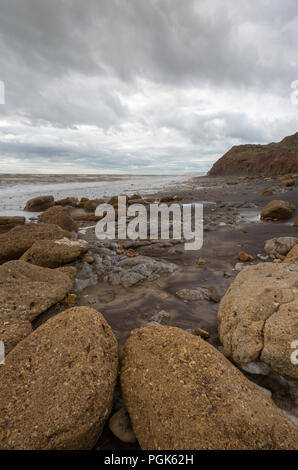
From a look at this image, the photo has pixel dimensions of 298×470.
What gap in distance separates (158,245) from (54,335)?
4368 mm

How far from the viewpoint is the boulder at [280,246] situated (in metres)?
5.02

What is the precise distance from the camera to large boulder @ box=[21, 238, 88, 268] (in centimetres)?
461

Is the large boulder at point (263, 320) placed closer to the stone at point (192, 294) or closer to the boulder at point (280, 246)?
the stone at point (192, 294)

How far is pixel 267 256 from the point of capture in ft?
16.6

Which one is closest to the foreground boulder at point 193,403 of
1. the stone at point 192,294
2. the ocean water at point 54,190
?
the stone at point 192,294

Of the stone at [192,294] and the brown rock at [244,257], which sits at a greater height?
the brown rock at [244,257]

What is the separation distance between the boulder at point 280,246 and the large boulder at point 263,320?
2.40 metres

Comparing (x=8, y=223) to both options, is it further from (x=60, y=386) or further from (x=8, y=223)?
(x=60, y=386)

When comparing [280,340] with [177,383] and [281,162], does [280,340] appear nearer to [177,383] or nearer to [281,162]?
[177,383]

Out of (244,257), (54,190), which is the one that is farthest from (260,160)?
(244,257)

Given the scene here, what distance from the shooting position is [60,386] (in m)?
1.68

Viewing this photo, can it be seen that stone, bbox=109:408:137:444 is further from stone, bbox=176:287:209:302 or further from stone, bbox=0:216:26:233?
stone, bbox=0:216:26:233

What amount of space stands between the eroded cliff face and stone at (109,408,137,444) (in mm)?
37700
